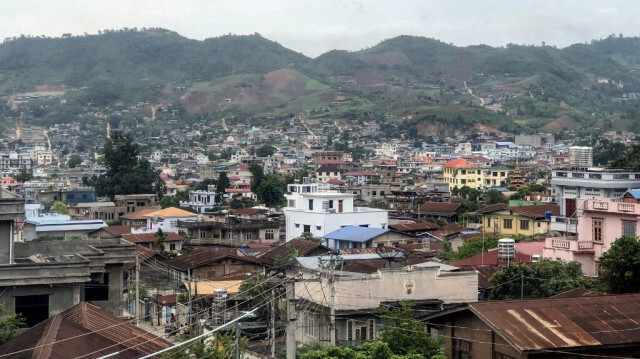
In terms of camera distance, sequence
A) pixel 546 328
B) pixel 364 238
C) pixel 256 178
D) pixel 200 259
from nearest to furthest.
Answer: pixel 546 328, pixel 200 259, pixel 364 238, pixel 256 178

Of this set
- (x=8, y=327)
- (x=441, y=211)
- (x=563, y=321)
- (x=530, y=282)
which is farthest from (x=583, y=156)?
(x=8, y=327)

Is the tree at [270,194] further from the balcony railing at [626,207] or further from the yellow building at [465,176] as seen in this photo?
the balcony railing at [626,207]

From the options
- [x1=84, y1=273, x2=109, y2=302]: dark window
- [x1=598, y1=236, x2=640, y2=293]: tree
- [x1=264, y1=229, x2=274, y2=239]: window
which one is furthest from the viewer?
[x1=264, y1=229, x2=274, y2=239]: window

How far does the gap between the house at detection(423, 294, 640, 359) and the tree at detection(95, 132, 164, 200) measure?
6419cm

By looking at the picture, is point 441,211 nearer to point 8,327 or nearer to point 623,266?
point 623,266

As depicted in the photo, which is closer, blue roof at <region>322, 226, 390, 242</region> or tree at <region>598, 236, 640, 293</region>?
tree at <region>598, 236, 640, 293</region>

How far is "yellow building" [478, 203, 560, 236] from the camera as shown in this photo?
4512 cm

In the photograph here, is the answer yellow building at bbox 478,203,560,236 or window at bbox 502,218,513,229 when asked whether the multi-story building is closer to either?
yellow building at bbox 478,203,560,236

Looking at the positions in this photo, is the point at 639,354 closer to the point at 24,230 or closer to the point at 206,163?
the point at 24,230

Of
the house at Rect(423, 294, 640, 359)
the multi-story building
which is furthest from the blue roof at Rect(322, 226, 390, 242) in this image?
the house at Rect(423, 294, 640, 359)

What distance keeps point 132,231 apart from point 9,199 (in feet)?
109

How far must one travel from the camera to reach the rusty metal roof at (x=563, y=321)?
52.9 ft

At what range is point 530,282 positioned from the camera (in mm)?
25625

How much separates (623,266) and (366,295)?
5.05 meters
